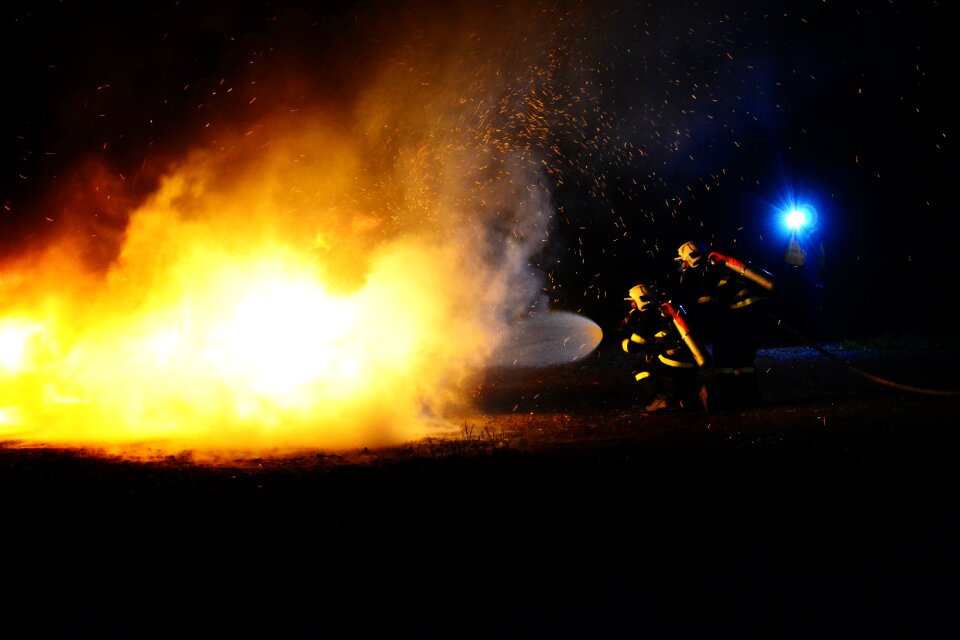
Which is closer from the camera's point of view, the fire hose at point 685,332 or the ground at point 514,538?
the ground at point 514,538

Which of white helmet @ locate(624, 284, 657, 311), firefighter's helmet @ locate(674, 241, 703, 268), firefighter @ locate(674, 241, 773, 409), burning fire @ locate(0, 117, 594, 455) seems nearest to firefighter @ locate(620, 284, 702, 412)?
white helmet @ locate(624, 284, 657, 311)

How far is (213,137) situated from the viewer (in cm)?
1242

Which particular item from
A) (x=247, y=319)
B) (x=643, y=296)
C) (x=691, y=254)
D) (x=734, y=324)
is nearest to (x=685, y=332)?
(x=734, y=324)

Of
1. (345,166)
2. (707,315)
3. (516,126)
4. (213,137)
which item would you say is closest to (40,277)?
(213,137)

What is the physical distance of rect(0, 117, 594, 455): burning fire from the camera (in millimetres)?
8859

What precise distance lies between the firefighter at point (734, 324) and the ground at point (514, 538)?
1.68 metres

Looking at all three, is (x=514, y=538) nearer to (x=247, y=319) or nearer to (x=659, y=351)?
(x=659, y=351)

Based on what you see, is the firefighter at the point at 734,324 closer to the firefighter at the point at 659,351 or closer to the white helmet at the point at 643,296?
the firefighter at the point at 659,351

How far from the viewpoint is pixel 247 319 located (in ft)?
31.8

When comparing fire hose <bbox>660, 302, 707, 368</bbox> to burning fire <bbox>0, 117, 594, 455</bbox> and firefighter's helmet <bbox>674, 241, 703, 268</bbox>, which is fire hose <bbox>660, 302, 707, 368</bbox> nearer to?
firefighter's helmet <bbox>674, 241, 703, 268</bbox>

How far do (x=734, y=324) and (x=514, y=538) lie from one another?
5719 mm

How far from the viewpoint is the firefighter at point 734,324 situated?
9000 millimetres

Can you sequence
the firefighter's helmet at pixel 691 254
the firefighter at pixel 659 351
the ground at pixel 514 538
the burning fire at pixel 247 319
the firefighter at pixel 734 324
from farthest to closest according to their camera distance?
the firefighter's helmet at pixel 691 254 < the firefighter at pixel 659 351 < the firefighter at pixel 734 324 < the burning fire at pixel 247 319 < the ground at pixel 514 538

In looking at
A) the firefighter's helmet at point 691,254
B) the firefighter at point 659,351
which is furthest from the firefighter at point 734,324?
the firefighter at point 659,351
